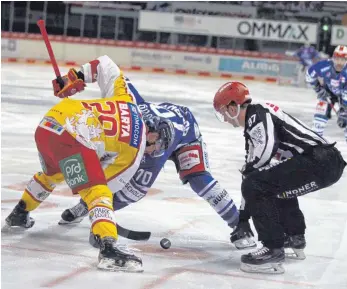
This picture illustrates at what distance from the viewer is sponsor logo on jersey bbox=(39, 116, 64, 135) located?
4.11 metres

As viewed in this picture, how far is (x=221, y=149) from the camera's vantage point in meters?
8.87

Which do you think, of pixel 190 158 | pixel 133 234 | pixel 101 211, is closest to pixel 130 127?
pixel 101 211

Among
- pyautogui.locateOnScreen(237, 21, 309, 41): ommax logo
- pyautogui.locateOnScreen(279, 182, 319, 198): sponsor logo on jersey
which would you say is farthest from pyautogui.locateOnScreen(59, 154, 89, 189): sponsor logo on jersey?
pyautogui.locateOnScreen(237, 21, 309, 41): ommax logo

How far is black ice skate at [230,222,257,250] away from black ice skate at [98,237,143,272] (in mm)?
849

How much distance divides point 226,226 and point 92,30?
17.8 metres

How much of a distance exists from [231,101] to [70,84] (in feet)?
3.44

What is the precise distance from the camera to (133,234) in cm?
483

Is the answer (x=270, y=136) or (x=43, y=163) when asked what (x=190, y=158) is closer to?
(x=270, y=136)

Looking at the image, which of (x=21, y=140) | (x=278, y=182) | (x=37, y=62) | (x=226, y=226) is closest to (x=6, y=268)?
(x=278, y=182)

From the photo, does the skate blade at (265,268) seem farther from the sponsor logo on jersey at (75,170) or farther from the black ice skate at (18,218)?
the black ice skate at (18,218)

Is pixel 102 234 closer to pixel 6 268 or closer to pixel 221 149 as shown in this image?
pixel 6 268

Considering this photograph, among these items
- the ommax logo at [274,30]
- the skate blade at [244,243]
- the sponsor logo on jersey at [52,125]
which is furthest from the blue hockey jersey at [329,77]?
the ommax logo at [274,30]

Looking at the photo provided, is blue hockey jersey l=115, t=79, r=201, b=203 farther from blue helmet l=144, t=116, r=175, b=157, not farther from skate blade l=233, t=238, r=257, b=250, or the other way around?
skate blade l=233, t=238, r=257, b=250

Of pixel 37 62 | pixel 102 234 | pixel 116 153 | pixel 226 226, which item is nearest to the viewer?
pixel 102 234
